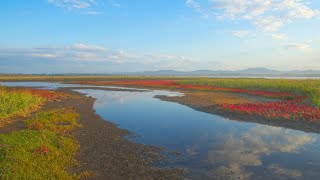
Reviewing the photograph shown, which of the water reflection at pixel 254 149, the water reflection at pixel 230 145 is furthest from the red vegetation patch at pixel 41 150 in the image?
the water reflection at pixel 254 149

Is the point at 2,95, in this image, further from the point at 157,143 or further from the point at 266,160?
the point at 266,160

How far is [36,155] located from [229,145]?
986cm

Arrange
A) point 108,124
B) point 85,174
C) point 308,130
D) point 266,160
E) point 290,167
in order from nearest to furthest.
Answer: point 85,174 → point 290,167 → point 266,160 → point 308,130 → point 108,124

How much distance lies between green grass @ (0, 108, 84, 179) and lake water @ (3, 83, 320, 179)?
168 inches

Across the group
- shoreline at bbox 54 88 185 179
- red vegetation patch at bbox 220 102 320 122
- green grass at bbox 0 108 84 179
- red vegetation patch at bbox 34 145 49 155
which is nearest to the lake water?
shoreline at bbox 54 88 185 179

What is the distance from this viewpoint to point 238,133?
62.9ft

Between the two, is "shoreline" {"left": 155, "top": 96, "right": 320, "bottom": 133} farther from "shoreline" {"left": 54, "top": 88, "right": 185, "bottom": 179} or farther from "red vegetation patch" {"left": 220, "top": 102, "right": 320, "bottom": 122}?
"shoreline" {"left": 54, "top": 88, "right": 185, "bottom": 179}

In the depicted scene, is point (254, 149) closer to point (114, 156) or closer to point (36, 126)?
point (114, 156)

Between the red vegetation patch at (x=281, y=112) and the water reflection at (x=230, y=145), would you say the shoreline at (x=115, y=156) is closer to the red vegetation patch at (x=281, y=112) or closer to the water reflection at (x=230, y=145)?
the water reflection at (x=230, y=145)

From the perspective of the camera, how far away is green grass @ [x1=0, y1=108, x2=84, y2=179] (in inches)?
409

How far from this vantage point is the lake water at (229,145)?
1197cm

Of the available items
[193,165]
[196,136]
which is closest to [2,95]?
[196,136]

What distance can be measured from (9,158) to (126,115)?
52.4 feet

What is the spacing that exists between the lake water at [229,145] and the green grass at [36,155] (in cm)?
427
